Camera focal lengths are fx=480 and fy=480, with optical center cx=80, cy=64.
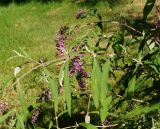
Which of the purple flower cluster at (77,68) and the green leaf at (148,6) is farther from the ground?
the green leaf at (148,6)

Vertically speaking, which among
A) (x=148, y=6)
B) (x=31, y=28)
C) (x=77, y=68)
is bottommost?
(x=77, y=68)

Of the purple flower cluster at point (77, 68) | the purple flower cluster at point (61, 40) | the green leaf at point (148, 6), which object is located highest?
the green leaf at point (148, 6)

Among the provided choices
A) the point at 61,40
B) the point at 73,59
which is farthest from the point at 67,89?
the point at 61,40

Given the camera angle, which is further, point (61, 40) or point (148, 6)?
point (61, 40)

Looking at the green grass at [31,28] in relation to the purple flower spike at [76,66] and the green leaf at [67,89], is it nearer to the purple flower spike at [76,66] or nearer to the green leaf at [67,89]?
the purple flower spike at [76,66]

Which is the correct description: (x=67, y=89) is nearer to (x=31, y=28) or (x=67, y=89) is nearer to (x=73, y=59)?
(x=73, y=59)

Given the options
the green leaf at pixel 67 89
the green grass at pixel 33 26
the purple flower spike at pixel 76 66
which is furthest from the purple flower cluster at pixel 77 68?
the green grass at pixel 33 26

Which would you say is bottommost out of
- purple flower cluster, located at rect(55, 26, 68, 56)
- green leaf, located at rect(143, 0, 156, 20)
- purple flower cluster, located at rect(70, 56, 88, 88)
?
purple flower cluster, located at rect(70, 56, 88, 88)

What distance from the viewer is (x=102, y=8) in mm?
8469

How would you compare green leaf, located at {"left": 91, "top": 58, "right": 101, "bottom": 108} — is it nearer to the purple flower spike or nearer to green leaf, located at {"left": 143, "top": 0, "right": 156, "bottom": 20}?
green leaf, located at {"left": 143, "top": 0, "right": 156, "bottom": 20}

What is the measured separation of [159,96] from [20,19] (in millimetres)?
6490

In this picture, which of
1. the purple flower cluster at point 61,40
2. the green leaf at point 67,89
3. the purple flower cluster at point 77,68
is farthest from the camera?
the purple flower cluster at point 61,40

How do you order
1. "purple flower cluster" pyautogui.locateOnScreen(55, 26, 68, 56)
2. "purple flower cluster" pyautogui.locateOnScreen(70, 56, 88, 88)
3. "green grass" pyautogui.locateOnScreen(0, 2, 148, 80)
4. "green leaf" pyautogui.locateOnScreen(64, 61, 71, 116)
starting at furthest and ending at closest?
"green grass" pyautogui.locateOnScreen(0, 2, 148, 80), "purple flower cluster" pyautogui.locateOnScreen(55, 26, 68, 56), "purple flower cluster" pyautogui.locateOnScreen(70, 56, 88, 88), "green leaf" pyautogui.locateOnScreen(64, 61, 71, 116)

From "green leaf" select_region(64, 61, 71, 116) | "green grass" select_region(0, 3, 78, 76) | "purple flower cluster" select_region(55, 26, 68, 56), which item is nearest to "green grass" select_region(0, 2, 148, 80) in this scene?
"green grass" select_region(0, 3, 78, 76)
